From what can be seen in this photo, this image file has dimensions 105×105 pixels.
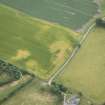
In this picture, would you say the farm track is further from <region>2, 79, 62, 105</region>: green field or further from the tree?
<region>2, 79, 62, 105</region>: green field

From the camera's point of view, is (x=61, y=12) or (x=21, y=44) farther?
(x=61, y=12)

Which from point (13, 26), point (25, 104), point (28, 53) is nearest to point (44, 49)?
point (28, 53)

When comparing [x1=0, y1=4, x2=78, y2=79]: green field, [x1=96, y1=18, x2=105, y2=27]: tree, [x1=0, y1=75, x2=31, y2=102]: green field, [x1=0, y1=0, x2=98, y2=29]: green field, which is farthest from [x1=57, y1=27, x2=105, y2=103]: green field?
[x1=0, y1=75, x2=31, y2=102]: green field

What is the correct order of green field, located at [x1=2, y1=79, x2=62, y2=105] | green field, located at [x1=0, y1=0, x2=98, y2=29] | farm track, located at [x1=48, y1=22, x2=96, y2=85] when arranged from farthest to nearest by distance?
green field, located at [x1=0, y1=0, x2=98, y2=29], farm track, located at [x1=48, y1=22, x2=96, y2=85], green field, located at [x1=2, y1=79, x2=62, y2=105]

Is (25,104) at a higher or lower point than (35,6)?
lower

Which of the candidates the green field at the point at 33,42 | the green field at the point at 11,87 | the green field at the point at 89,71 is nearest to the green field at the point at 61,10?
the green field at the point at 33,42

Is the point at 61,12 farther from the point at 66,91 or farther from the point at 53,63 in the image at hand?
the point at 66,91

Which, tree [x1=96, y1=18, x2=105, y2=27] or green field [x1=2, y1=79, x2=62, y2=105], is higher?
tree [x1=96, y1=18, x2=105, y2=27]
